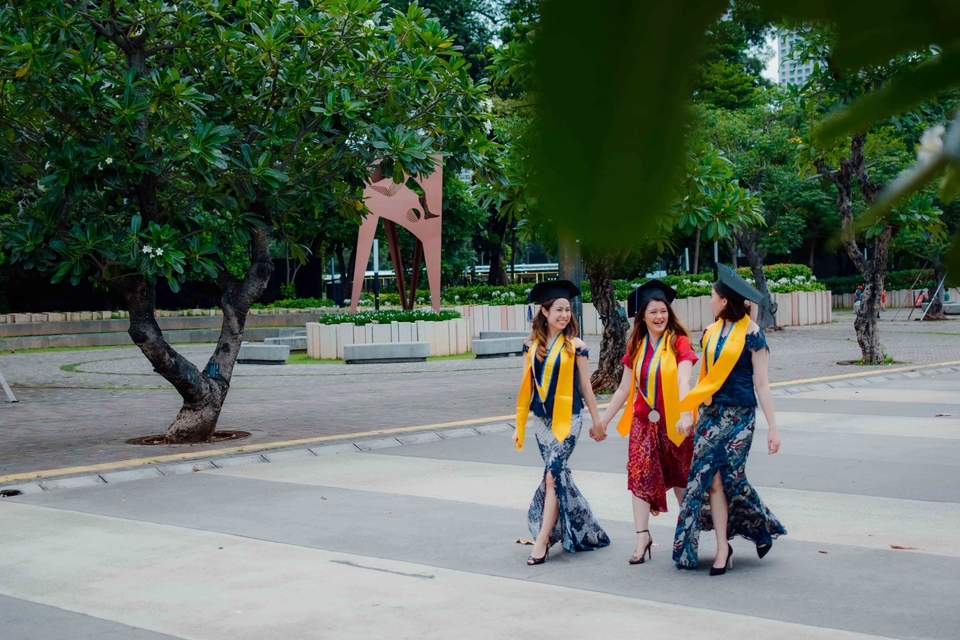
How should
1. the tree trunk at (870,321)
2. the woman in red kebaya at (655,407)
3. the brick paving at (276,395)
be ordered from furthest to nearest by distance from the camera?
the tree trunk at (870,321) < the brick paving at (276,395) < the woman in red kebaya at (655,407)

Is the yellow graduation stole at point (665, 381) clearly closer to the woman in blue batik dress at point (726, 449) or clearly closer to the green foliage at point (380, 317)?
the woman in blue batik dress at point (726, 449)

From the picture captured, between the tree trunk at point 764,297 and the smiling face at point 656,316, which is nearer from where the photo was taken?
the smiling face at point 656,316

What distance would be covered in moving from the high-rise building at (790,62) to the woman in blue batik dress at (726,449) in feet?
15.5

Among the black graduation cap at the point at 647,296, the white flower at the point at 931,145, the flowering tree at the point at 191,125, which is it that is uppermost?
the flowering tree at the point at 191,125

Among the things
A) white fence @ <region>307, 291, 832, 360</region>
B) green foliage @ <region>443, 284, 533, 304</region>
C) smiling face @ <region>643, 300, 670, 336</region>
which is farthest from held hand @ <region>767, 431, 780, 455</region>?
green foliage @ <region>443, 284, 533, 304</region>

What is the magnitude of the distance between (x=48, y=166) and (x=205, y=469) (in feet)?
8.97

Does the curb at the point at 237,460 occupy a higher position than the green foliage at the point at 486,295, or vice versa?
the green foliage at the point at 486,295

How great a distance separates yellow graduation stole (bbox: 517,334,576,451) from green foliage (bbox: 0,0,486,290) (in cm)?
224

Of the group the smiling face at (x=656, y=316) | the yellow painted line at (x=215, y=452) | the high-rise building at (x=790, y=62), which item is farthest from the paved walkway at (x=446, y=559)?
the high-rise building at (x=790, y=62)

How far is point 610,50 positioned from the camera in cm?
52

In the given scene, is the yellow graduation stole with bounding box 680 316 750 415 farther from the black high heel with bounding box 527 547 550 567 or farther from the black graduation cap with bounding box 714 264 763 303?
the black high heel with bounding box 527 547 550 567

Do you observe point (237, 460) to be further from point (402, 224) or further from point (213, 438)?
point (402, 224)

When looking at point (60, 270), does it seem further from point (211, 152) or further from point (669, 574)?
point (669, 574)

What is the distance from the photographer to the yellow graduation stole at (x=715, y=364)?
5309 millimetres
